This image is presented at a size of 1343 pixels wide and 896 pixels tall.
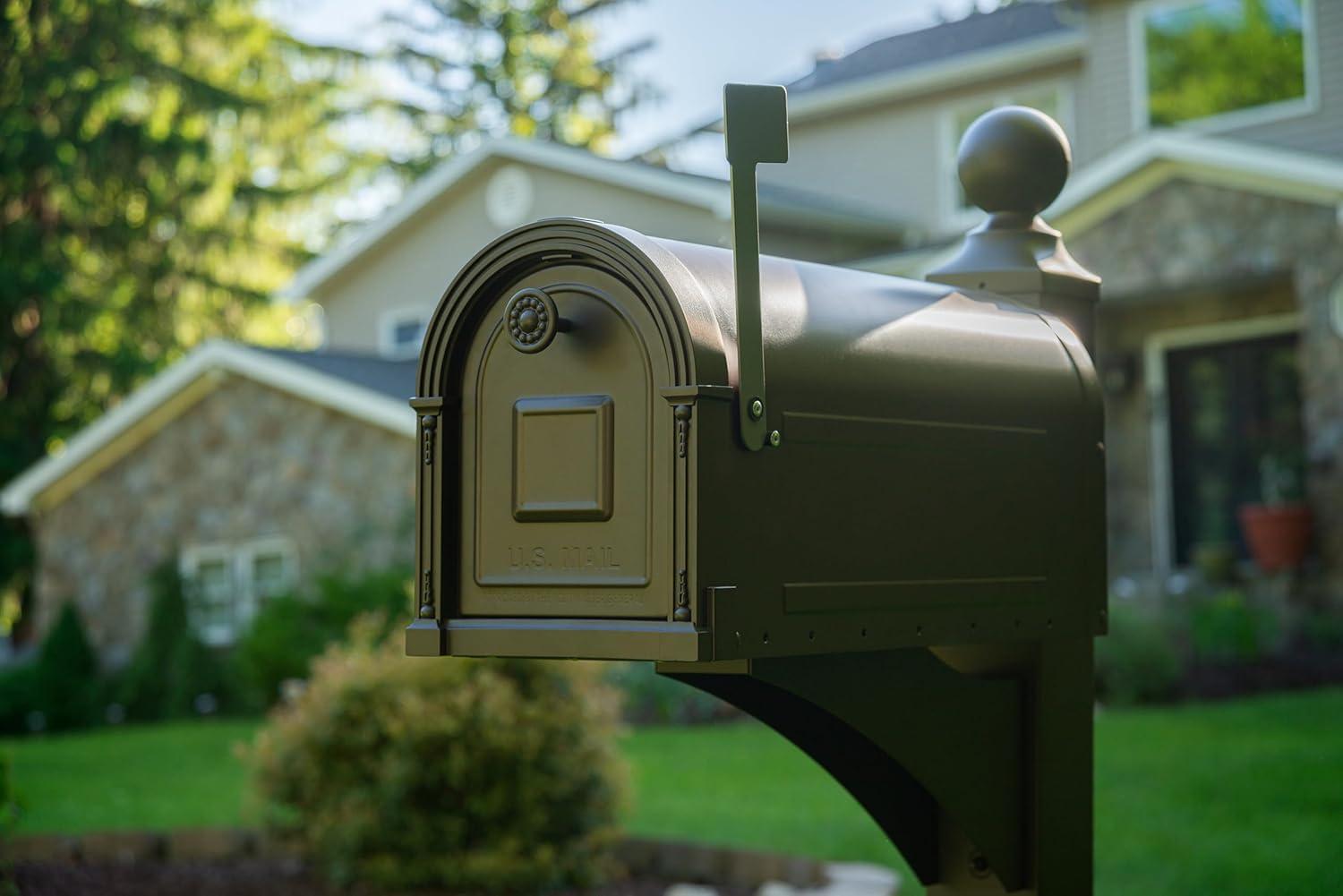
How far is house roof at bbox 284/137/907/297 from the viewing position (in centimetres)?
1351

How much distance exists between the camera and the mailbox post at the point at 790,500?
1317mm

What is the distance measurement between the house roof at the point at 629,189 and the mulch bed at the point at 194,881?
7.90 m

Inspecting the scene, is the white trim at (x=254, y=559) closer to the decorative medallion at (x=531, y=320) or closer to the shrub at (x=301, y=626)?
the shrub at (x=301, y=626)

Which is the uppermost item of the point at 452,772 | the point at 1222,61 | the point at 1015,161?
the point at 1222,61

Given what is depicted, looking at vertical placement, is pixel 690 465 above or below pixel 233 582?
above

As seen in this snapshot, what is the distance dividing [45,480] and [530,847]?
11840 millimetres

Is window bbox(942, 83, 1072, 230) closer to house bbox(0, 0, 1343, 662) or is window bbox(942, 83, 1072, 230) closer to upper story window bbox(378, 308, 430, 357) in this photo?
house bbox(0, 0, 1343, 662)

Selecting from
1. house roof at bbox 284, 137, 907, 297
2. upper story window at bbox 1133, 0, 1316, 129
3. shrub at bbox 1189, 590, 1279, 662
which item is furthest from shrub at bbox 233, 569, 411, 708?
upper story window at bbox 1133, 0, 1316, 129

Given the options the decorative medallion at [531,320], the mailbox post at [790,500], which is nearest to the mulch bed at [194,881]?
the mailbox post at [790,500]

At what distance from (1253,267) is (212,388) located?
925cm

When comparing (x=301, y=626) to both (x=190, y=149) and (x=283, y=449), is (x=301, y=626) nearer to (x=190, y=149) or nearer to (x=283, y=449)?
(x=283, y=449)

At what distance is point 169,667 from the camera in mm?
13523

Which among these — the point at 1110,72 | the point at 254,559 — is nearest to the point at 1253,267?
the point at 1110,72

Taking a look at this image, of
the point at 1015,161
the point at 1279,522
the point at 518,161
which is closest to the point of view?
the point at 1015,161
